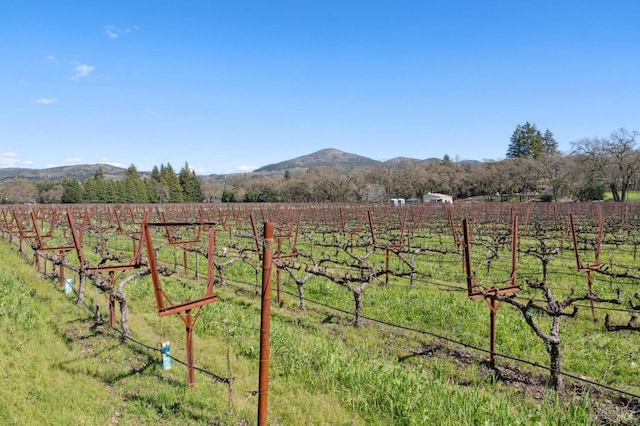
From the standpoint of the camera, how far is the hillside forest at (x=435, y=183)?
67.5 m

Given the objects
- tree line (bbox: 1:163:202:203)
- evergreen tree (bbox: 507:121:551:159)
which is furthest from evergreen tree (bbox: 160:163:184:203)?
evergreen tree (bbox: 507:121:551:159)

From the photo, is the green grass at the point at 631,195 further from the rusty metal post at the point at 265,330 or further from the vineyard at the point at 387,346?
the rusty metal post at the point at 265,330

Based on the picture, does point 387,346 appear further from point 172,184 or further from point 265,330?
point 172,184

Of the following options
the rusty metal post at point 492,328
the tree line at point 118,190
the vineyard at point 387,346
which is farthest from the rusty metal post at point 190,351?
the tree line at point 118,190

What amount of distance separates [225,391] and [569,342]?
722 centimetres

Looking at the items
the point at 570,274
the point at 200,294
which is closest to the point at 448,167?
the point at 570,274

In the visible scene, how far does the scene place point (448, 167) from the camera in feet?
311

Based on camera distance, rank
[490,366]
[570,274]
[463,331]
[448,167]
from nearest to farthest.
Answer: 1. [490,366]
2. [463,331]
3. [570,274]
4. [448,167]

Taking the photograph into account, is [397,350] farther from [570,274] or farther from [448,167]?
[448,167]

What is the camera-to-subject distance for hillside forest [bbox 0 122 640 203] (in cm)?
6750

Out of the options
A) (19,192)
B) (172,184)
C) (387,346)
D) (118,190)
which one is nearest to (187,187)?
(172,184)

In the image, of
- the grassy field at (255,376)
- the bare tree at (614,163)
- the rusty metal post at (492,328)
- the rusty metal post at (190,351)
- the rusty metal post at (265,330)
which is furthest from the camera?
the bare tree at (614,163)

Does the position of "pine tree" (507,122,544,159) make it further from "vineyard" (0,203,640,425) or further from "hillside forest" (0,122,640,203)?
"vineyard" (0,203,640,425)

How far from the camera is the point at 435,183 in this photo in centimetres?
9106
